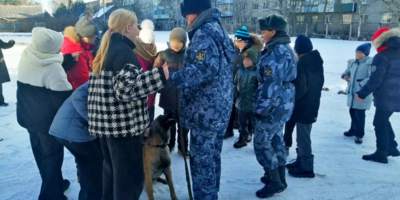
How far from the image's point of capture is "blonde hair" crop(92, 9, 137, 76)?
2.22m

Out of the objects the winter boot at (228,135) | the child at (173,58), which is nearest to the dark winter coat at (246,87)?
the winter boot at (228,135)

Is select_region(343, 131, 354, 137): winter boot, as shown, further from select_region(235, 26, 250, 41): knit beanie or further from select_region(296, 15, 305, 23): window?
select_region(296, 15, 305, 23): window

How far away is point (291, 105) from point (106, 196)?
6.90 ft

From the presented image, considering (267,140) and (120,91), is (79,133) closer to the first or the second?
(120,91)

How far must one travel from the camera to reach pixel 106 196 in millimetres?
2564

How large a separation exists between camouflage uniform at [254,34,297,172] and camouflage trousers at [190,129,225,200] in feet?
1.78

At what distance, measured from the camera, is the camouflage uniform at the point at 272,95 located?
3002 mm

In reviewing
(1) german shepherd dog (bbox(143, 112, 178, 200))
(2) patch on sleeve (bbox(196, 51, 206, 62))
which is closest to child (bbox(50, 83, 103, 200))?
(1) german shepherd dog (bbox(143, 112, 178, 200))

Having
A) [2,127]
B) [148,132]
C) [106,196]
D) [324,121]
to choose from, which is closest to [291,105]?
[148,132]

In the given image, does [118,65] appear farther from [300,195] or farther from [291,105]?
[300,195]

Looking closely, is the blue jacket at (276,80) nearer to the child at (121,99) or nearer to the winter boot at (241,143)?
the child at (121,99)

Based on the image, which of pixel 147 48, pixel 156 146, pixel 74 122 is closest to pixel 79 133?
pixel 74 122

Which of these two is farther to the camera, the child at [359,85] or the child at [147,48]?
the child at [359,85]

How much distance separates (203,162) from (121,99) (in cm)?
106
